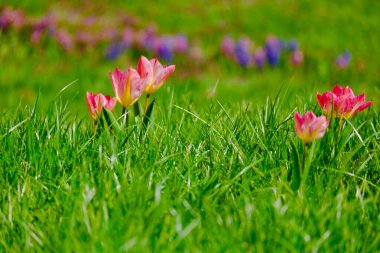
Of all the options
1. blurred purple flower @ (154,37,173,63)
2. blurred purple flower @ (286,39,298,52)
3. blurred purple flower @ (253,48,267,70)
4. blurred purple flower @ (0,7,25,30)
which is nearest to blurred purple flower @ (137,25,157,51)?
blurred purple flower @ (154,37,173,63)

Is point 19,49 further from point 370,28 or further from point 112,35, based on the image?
point 370,28

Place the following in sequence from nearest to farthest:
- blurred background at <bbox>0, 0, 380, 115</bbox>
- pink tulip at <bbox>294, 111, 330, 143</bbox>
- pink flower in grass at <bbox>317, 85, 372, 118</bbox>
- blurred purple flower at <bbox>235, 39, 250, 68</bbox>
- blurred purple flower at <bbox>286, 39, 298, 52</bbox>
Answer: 1. pink tulip at <bbox>294, 111, 330, 143</bbox>
2. pink flower in grass at <bbox>317, 85, 372, 118</bbox>
3. blurred background at <bbox>0, 0, 380, 115</bbox>
4. blurred purple flower at <bbox>235, 39, 250, 68</bbox>
5. blurred purple flower at <bbox>286, 39, 298, 52</bbox>

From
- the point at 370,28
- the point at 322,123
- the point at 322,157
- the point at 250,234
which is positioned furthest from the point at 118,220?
the point at 370,28

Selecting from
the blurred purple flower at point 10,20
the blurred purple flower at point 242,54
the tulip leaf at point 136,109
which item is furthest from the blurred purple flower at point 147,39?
the tulip leaf at point 136,109

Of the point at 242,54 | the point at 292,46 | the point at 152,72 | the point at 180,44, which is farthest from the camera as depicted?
the point at 180,44

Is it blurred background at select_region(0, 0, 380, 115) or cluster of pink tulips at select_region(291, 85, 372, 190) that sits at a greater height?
cluster of pink tulips at select_region(291, 85, 372, 190)

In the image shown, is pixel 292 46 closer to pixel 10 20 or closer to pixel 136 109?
pixel 10 20

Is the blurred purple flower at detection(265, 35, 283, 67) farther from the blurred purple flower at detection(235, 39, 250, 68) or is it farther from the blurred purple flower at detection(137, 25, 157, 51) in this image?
the blurred purple flower at detection(137, 25, 157, 51)

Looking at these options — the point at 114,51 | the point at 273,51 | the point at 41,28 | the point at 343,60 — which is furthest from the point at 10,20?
the point at 343,60
